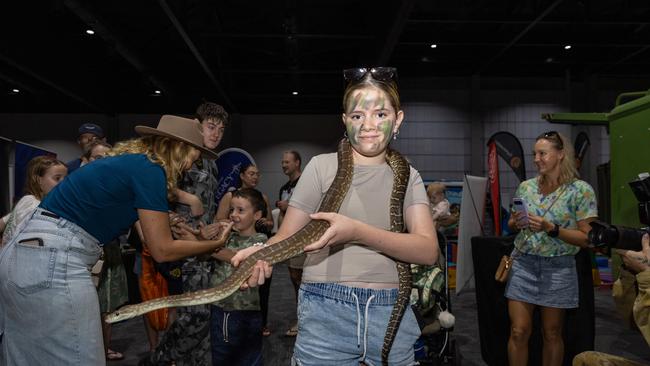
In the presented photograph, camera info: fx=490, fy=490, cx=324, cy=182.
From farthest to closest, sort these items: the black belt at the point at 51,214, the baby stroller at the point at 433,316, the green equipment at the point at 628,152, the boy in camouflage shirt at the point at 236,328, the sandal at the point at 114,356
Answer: the sandal at the point at 114,356, the green equipment at the point at 628,152, the baby stroller at the point at 433,316, the boy in camouflage shirt at the point at 236,328, the black belt at the point at 51,214

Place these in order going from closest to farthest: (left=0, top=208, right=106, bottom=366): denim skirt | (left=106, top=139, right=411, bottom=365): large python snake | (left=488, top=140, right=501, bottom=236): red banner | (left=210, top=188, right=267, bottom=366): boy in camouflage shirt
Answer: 1. (left=106, top=139, right=411, bottom=365): large python snake
2. (left=0, top=208, right=106, bottom=366): denim skirt
3. (left=210, top=188, right=267, bottom=366): boy in camouflage shirt
4. (left=488, top=140, right=501, bottom=236): red banner

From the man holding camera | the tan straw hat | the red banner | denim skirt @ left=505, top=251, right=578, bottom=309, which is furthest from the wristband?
the red banner

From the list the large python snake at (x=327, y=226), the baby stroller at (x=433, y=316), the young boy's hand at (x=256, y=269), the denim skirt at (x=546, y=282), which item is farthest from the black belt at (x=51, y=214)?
the denim skirt at (x=546, y=282)

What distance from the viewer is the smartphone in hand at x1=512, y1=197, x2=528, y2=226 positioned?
361 centimetres

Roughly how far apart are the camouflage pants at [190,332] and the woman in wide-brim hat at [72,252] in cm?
134

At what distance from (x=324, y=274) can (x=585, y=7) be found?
9176 millimetres

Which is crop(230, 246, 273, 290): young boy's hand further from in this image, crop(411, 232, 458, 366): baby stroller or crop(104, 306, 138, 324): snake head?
crop(411, 232, 458, 366): baby stroller

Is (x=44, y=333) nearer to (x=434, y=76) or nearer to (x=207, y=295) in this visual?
(x=207, y=295)

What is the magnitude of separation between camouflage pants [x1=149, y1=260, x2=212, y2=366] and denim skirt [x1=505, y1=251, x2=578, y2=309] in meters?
2.34

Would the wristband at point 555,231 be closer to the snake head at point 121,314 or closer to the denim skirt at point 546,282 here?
the denim skirt at point 546,282

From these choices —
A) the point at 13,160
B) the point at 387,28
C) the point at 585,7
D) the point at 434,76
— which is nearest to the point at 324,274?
the point at 13,160

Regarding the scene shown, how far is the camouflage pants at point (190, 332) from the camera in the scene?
3.61 m

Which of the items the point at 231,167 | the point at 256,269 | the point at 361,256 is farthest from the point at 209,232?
the point at 231,167

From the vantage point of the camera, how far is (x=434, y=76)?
41.6 feet
